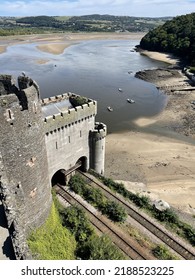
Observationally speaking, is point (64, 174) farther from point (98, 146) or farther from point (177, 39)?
point (177, 39)

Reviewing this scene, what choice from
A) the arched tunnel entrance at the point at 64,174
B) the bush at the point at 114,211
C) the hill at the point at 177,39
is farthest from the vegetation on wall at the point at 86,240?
the hill at the point at 177,39

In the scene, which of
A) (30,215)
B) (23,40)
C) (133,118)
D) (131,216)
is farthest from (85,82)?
(23,40)

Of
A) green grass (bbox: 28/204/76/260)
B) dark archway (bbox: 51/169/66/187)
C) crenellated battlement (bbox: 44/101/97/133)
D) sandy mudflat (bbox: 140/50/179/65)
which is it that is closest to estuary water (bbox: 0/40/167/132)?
sandy mudflat (bbox: 140/50/179/65)

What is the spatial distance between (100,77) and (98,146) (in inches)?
2355

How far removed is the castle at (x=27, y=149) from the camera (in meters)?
13.6

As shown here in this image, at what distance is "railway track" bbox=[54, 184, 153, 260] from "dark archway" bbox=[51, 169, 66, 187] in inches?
56.9

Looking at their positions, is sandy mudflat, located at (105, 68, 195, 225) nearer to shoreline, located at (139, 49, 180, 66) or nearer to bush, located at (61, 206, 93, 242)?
bush, located at (61, 206, 93, 242)

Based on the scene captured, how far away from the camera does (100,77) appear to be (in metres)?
84.1

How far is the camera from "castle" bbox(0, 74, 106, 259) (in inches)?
537

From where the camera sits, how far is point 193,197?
2994cm

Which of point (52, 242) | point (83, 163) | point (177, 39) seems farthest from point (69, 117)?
point (177, 39)

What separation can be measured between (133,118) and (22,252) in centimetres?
4401

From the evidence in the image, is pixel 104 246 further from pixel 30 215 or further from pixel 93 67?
pixel 93 67

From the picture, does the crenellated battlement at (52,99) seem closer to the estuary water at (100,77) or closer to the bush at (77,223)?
the bush at (77,223)
